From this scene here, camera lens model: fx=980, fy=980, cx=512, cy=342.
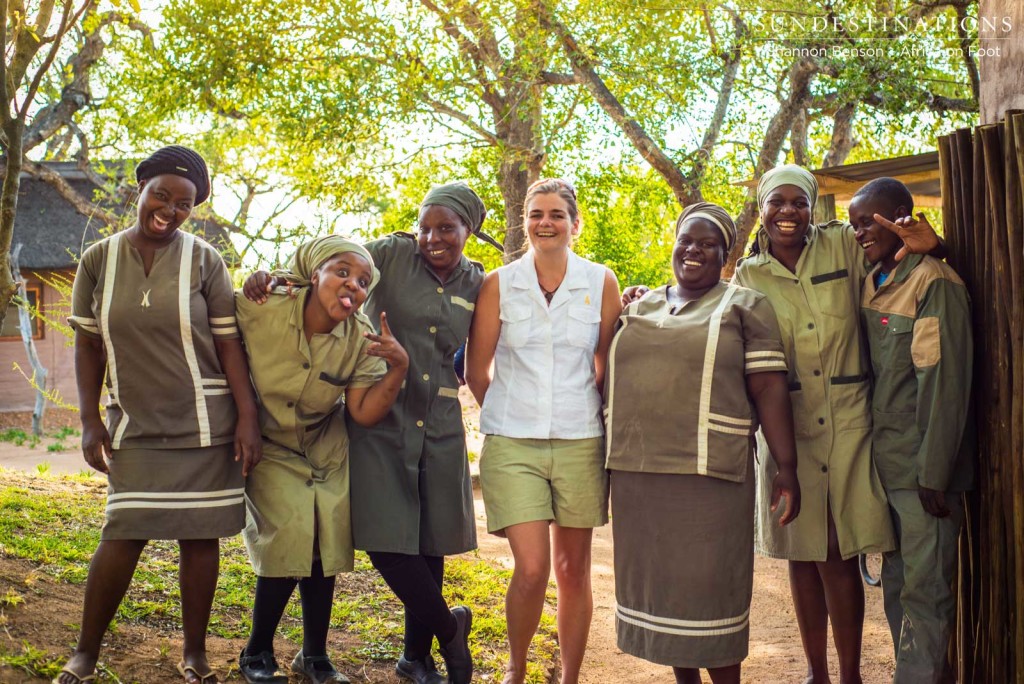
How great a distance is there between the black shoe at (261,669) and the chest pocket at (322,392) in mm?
981

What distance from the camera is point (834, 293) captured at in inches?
154

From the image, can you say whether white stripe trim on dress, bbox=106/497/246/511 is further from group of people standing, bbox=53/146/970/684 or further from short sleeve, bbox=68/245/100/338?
short sleeve, bbox=68/245/100/338

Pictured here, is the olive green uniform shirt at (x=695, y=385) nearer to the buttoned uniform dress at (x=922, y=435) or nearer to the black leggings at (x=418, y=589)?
the buttoned uniform dress at (x=922, y=435)

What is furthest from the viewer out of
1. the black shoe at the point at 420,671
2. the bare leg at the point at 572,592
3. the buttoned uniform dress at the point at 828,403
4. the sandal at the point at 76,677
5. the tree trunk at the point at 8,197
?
the tree trunk at the point at 8,197

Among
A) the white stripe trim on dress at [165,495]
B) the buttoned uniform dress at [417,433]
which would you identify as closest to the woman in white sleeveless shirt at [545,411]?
the buttoned uniform dress at [417,433]

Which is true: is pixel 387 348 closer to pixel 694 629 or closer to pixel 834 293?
pixel 694 629

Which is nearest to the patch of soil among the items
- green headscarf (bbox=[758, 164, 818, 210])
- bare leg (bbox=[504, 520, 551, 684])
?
bare leg (bbox=[504, 520, 551, 684])

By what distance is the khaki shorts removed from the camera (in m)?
3.85

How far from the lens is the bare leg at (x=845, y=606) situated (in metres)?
3.92

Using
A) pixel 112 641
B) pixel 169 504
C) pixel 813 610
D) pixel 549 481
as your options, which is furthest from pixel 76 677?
pixel 813 610

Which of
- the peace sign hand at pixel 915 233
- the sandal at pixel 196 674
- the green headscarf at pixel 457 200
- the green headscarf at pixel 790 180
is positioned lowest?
the sandal at pixel 196 674

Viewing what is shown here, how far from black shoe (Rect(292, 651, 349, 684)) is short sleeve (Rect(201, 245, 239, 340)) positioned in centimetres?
136

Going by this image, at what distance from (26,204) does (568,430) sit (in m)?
17.9

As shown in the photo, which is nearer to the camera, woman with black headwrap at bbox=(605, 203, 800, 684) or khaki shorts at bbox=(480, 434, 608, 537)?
woman with black headwrap at bbox=(605, 203, 800, 684)
